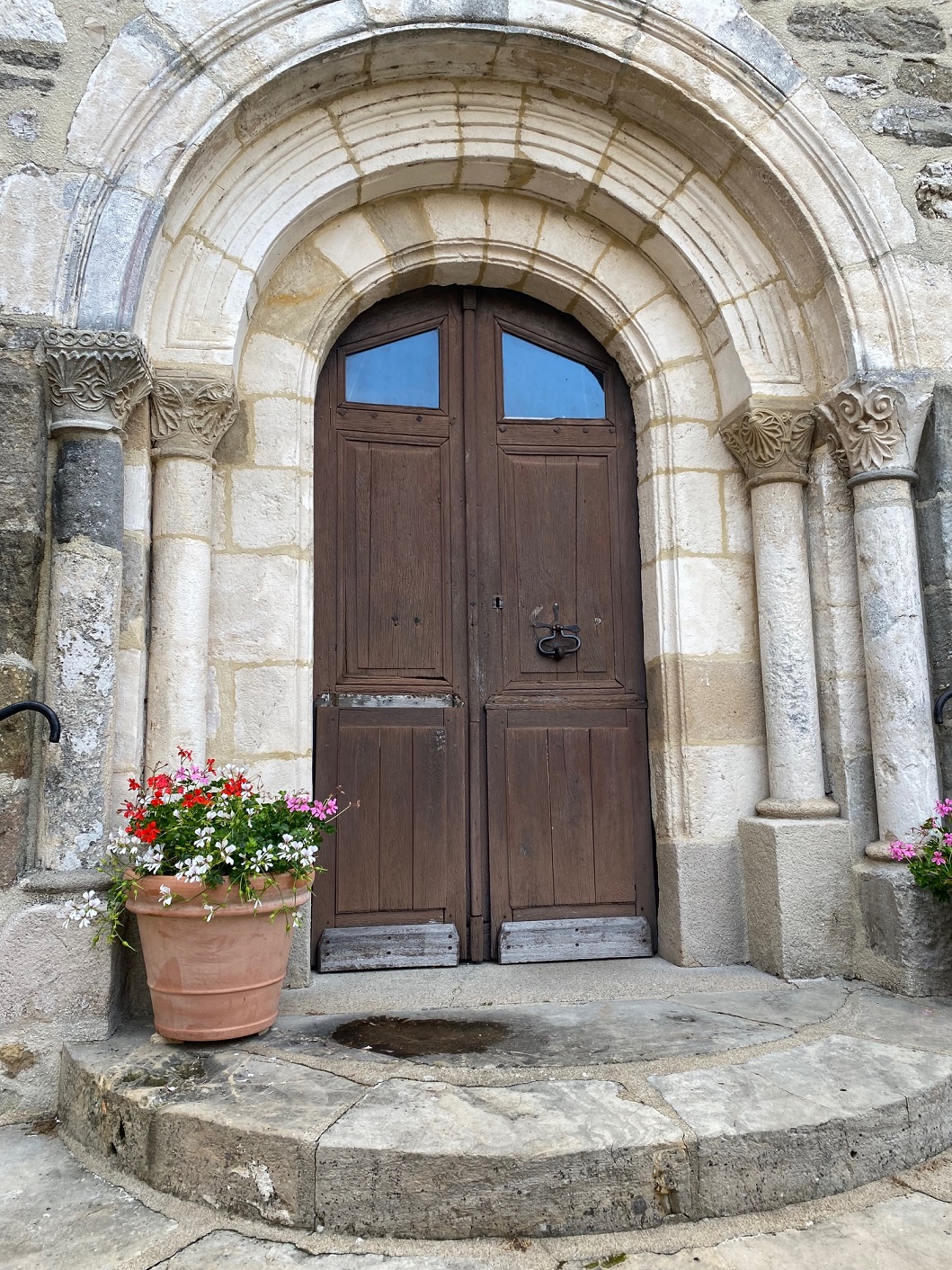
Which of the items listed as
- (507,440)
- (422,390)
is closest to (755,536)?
(507,440)

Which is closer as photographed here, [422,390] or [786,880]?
[786,880]

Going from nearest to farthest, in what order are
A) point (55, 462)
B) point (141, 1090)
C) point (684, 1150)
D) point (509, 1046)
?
point (684, 1150) < point (141, 1090) < point (509, 1046) < point (55, 462)

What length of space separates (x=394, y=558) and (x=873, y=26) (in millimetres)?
2849

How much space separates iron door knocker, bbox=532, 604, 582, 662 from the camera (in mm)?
3830

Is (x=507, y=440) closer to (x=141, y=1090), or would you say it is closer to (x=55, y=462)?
Answer: (x=55, y=462)

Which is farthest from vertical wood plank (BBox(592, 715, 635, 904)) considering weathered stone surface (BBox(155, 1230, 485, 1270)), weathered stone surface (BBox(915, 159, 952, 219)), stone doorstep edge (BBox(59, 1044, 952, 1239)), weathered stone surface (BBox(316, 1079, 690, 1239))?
weathered stone surface (BBox(915, 159, 952, 219))

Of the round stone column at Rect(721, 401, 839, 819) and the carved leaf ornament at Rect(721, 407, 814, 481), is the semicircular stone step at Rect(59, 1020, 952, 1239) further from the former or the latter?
the carved leaf ornament at Rect(721, 407, 814, 481)

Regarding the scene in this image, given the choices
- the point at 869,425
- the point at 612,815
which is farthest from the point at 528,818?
the point at 869,425

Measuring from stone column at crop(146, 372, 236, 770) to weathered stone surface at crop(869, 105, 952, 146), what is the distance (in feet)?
8.93

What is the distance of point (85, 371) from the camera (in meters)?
2.97

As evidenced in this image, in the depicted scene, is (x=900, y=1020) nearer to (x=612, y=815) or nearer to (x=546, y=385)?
(x=612, y=815)

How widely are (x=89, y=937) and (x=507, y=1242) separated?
1498 mm

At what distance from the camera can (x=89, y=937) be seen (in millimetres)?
2748

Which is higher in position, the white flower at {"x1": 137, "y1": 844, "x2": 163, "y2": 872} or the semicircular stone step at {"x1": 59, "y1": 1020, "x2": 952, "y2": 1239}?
the white flower at {"x1": 137, "y1": 844, "x2": 163, "y2": 872}
